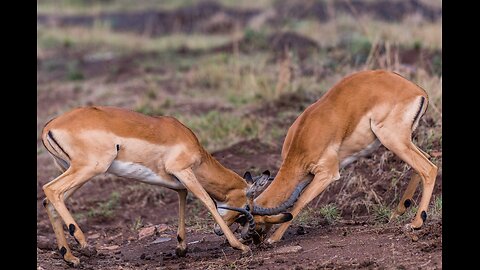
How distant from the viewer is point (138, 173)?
24.6ft

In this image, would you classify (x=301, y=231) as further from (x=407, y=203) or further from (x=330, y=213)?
(x=407, y=203)

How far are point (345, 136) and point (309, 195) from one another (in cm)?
58

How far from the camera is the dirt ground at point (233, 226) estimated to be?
687 centimetres

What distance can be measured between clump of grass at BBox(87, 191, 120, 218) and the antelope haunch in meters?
2.92

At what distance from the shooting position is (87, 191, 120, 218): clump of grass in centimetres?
995

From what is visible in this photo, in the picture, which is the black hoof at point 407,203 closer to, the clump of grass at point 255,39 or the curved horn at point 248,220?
the curved horn at point 248,220

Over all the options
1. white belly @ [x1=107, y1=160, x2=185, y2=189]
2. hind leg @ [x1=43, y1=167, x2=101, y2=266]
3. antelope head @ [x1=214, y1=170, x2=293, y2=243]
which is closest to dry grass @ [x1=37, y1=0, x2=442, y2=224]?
antelope head @ [x1=214, y1=170, x2=293, y2=243]

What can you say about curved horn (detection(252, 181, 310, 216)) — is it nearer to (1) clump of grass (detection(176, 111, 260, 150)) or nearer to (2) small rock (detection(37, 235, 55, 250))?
(2) small rock (detection(37, 235, 55, 250))

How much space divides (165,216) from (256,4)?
2013cm

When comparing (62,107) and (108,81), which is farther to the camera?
(108,81)

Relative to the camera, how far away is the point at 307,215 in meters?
8.52

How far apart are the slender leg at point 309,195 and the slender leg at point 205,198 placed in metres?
0.35
